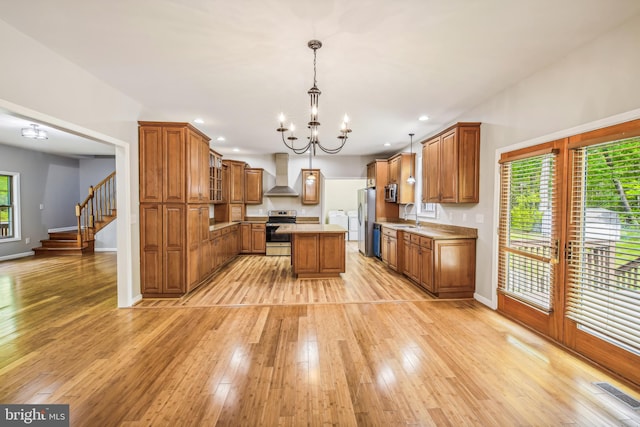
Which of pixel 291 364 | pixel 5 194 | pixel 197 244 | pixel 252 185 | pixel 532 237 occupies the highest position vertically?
pixel 252 185

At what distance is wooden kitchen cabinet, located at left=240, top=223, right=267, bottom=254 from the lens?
734 centimetres

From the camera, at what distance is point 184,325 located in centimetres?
314

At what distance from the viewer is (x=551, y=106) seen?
9.31 feet

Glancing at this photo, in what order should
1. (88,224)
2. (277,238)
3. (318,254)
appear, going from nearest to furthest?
(318,254), (277,238), (88,224)

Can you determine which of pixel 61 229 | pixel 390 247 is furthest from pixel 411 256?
pixel 61 229

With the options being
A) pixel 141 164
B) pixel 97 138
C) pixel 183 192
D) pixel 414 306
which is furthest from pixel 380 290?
pixel 97 138

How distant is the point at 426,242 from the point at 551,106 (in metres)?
2.19

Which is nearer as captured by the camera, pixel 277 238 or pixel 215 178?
pixel 215 178

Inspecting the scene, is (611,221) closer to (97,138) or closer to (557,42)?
(557,42)

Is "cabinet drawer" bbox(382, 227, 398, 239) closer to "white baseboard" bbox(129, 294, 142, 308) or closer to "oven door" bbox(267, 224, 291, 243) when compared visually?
"oven door" bbox(267, 224, 291, 243)

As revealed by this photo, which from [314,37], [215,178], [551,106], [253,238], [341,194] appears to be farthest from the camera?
[341,194]

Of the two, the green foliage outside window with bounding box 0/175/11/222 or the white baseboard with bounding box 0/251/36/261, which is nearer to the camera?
the white baseboard with bounding box 0/251/36/261

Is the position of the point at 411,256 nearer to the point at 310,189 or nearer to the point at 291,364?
the point at 291,364

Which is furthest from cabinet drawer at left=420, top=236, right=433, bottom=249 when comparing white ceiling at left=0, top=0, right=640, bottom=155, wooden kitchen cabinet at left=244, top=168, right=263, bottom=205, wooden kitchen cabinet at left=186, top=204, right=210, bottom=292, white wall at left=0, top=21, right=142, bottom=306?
wooden kitchen cabinet at left=244, top=168, right=263, bottom=205
